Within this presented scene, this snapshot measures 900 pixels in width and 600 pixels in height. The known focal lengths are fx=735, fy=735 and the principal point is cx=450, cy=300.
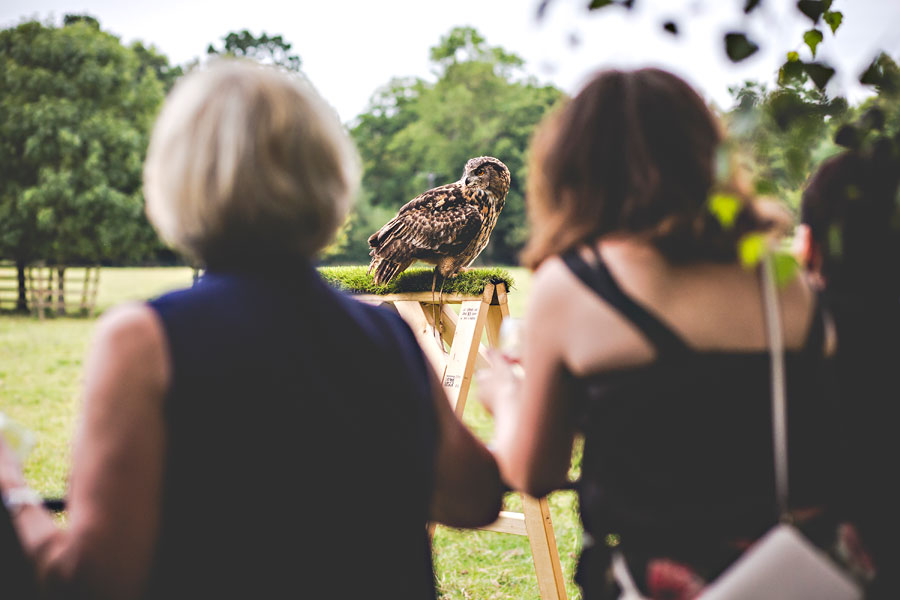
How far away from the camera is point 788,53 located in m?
1.41

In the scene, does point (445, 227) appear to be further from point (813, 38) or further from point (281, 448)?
point (281, 448)

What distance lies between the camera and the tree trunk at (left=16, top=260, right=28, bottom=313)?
770 inches

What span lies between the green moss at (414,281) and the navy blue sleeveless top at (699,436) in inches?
78.6

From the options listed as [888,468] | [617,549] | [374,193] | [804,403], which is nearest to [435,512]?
[617,549]

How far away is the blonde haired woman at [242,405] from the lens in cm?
102

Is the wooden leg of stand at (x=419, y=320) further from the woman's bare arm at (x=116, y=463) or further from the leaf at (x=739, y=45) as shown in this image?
the woman's bare arm at (x=116, y=463)

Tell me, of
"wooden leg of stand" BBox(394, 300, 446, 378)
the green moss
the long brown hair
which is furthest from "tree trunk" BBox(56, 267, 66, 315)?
the long brown hair

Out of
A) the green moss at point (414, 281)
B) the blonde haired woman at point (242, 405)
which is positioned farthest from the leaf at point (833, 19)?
the green moss at point (414, 281)

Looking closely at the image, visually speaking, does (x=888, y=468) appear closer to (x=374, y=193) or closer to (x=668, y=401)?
(x=668, y=401)

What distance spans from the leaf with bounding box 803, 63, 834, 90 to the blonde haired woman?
84 cm

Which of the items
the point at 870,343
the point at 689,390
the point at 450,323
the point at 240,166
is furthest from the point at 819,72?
the point at 450,323

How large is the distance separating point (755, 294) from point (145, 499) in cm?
100

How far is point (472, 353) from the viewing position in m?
3.16

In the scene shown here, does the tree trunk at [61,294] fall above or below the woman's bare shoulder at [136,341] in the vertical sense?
below
